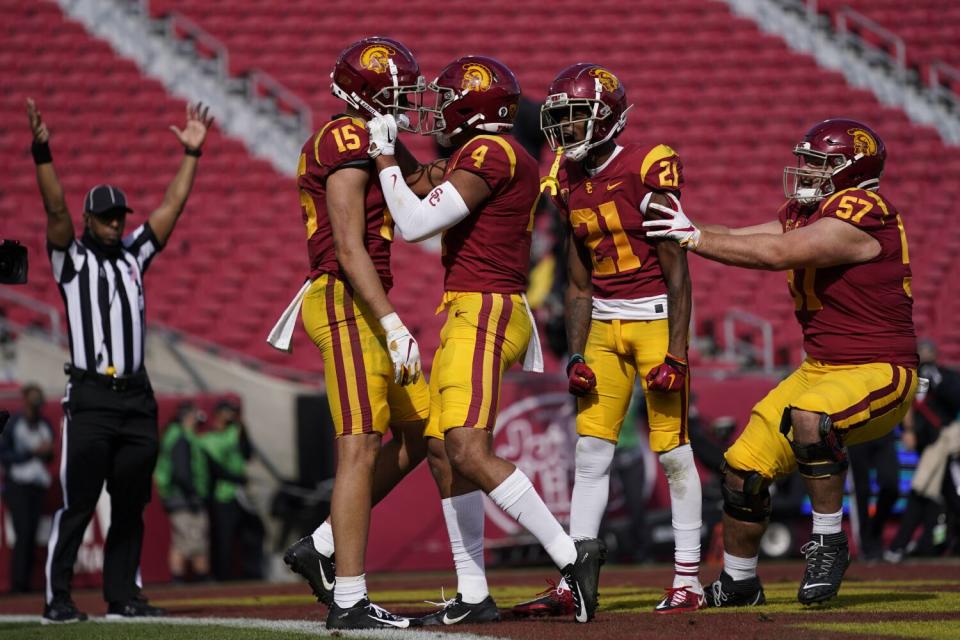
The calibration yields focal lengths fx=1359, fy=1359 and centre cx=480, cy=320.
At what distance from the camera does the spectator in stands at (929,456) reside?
30.5ft

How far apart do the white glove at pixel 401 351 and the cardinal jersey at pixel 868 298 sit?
161cm

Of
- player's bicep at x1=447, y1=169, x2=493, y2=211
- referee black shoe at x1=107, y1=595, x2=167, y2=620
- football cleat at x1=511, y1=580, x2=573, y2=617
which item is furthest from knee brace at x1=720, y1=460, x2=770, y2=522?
referee black shoe at x1=107, y1=595, x2=167, y2=620

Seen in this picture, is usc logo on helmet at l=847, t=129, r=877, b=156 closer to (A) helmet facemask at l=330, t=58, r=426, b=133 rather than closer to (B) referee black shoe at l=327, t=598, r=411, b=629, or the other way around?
(A) helmet facemask at l=330, t=58, r=426, b=133

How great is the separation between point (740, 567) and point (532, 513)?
0.99 metres

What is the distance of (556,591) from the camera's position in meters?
4.90

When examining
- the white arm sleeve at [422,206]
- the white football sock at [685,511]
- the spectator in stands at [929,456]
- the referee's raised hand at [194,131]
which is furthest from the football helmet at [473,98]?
the spectator in stands at [929,456]

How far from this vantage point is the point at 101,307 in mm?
5867

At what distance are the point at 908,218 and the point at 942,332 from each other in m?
1.90

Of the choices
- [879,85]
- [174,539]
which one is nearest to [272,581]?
[174,539]

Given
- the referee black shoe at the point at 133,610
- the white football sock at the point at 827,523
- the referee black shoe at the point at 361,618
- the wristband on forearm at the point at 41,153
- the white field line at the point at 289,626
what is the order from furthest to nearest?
1. the wristband on forearm at the point at 41,153
2. the referee black shoe at the point at 133,610
3. the white football sock at the point at 827,523
4. the referee black shoe at the point at 361,618
5. the white field line at the point at 289,626

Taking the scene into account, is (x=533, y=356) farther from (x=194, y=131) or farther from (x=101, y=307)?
(x=194, y=131)

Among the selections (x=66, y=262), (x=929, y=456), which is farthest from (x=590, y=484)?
(x=929, y=456)

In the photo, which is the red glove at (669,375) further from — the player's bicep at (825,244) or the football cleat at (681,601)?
the football cleat at (681,601)

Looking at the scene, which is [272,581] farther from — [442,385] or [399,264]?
[442,385]
